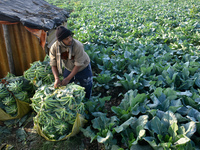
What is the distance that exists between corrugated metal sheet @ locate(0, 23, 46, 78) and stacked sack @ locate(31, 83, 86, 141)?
1.92 meters

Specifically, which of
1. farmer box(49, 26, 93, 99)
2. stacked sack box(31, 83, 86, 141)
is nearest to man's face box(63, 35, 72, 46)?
farmer box(49, 26, 93, 99)

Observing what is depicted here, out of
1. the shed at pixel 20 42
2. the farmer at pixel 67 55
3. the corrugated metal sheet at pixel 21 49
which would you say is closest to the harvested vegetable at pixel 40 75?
the farmer at pixel 67 55

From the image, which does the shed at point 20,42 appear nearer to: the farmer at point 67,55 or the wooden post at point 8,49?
the wooden post at point 8,49

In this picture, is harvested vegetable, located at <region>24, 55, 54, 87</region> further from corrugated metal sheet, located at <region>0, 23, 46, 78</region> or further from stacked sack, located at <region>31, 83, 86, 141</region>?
corrugated metal sheet, located at <region>0, 23, 46, 78</region>

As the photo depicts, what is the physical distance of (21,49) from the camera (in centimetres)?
437

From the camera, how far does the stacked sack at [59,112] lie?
2.62m

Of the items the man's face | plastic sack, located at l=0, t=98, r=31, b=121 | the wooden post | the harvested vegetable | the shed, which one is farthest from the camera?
the wooden post

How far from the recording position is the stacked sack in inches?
103

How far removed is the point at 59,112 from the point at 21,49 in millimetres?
2545

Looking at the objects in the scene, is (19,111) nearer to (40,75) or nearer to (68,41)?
(40,75)

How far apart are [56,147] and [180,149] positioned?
6.28 ft

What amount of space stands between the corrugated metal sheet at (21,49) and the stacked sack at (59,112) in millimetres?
1915

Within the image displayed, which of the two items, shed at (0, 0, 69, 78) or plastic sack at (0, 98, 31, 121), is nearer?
plastic sack at (0, 98, 31, 121)

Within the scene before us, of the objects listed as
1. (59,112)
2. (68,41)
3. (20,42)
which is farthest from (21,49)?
(59,112)
